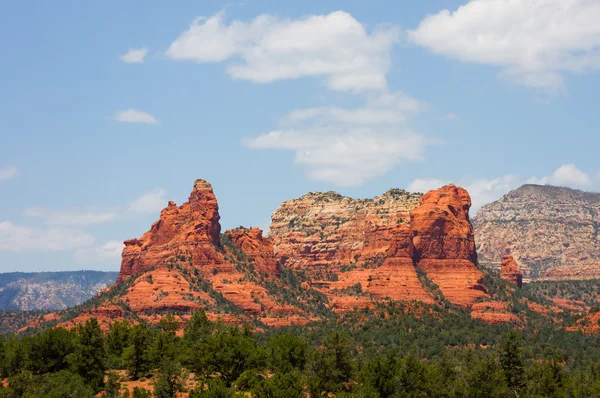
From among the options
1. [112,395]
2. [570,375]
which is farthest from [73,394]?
[570,375]

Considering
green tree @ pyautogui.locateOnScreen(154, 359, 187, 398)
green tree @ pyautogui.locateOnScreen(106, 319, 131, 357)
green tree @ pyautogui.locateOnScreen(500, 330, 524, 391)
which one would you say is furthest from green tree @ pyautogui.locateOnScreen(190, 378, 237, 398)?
green tree @ pyautogui.locateOnScreen(500, 330, 524, 391)

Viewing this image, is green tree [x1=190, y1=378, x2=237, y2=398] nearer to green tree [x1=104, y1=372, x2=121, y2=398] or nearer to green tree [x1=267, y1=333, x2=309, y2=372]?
green tree [x1=104, y1=372, x2=121, y2=398]

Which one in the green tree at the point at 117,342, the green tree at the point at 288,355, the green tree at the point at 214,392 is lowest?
the green tree at the point at 214,392

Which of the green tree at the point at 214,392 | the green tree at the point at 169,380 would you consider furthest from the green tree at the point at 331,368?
the green tree at the point at 169,380

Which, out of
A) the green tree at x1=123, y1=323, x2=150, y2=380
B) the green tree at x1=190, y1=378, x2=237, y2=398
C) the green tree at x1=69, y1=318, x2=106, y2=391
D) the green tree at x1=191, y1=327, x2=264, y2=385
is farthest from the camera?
the green tree at x1=123, y1=323, x2=150, y2=380

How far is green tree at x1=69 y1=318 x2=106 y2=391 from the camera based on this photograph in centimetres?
11988

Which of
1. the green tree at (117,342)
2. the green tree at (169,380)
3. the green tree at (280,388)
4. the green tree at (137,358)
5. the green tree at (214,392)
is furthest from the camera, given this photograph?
the green tree at (117,342)

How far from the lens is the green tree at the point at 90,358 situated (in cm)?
11988

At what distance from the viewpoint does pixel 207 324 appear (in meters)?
154

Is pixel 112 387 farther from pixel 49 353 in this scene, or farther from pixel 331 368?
pixel 331 368

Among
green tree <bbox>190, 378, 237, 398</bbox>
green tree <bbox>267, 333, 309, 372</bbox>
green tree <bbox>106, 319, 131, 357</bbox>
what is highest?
green tree <bbox>106, 319, 131, 357</bbox>

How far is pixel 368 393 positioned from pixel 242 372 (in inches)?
780

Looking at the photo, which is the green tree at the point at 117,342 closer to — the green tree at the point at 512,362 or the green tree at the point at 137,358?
the green tree at the point at 137,358

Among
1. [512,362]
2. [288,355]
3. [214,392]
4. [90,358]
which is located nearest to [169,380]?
[214,392]
